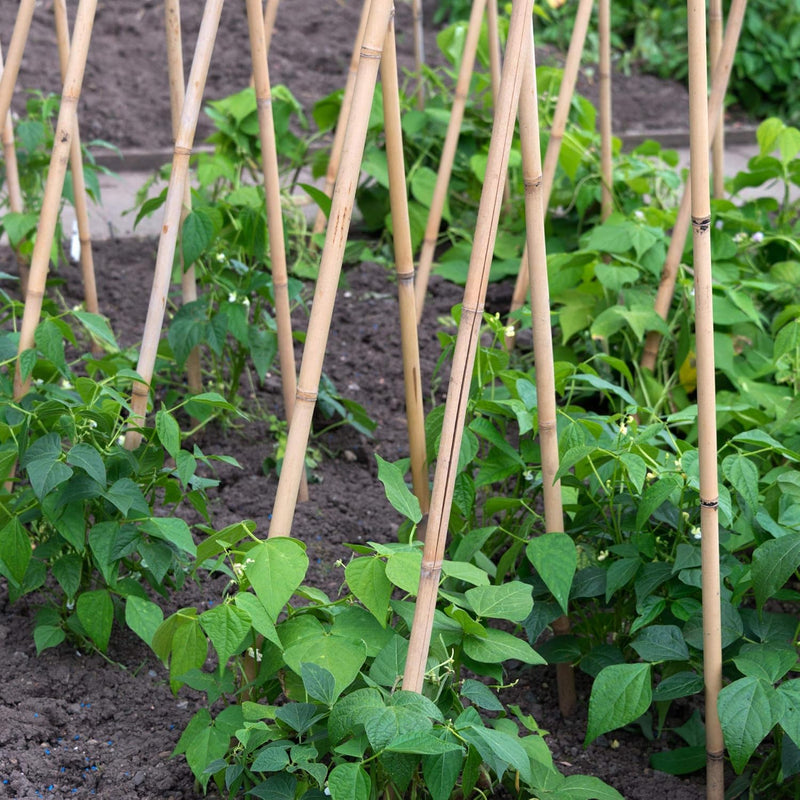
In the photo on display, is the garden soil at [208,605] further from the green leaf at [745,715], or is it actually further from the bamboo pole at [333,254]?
the bamboo pole at [333,254]

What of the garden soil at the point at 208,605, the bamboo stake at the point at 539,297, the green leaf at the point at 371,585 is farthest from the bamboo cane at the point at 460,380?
the garden soil at the point at 208,605

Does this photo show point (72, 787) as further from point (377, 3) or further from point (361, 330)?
point (361, 330)

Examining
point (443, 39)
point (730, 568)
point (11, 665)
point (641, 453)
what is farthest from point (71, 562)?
point (443, 39)

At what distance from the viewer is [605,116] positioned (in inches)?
112

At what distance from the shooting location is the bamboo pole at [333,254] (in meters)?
1.38

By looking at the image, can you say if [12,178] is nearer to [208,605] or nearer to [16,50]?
[16,50]

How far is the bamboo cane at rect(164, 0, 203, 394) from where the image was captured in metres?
2.14

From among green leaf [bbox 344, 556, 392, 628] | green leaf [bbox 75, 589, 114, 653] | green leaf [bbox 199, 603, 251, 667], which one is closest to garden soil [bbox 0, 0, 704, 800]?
green leaf [bbox 75, 589, 114, 653]

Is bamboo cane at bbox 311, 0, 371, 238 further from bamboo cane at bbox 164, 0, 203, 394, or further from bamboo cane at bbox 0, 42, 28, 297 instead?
bamboo cane at bbox 0, 42, 28, 297

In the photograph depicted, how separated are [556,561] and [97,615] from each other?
78cm

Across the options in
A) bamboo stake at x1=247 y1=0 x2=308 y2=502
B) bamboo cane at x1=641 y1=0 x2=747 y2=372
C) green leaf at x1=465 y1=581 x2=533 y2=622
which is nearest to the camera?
green leaf at x1=465 y1=581 x2=533 y2=622

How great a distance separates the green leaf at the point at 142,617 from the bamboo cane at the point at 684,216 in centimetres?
143

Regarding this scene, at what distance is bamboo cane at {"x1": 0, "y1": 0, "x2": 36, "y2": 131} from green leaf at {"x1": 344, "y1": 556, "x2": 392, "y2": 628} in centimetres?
126

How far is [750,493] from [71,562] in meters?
1.14
